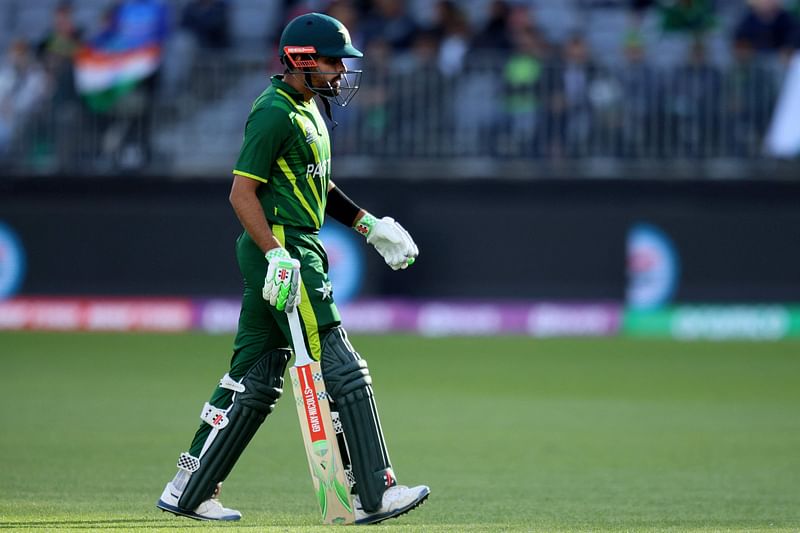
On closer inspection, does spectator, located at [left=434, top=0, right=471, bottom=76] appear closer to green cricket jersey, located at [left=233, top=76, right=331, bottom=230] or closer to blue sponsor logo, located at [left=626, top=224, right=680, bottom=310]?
blue sponsor logo, located at [left=626, top=224, right=680, bottom=310]

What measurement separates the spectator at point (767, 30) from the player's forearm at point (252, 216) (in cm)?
1042

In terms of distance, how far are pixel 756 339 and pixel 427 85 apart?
4.06 meters

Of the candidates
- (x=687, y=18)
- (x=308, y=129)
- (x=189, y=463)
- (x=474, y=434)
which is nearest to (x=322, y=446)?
(x=189, y=463)

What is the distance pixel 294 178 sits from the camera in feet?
17.4

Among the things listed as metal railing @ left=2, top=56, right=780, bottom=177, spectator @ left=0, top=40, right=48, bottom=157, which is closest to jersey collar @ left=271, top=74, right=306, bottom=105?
metal railing @ left=2, top=56, right=780, bottom=177

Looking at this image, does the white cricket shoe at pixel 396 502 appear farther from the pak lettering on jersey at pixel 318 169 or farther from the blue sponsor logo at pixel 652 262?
the blue sponsor logo at pixel 652 262

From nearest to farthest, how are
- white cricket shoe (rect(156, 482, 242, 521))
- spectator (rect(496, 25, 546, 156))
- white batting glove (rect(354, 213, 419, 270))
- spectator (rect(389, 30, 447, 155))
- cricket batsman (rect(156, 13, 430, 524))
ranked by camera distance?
cricket batsman (rect(156, 13, 430, 524)), white cricket shoe (rect(156, 482, 242, 521)), white batting glove (rect(354, 213, 419, 270)), spectator (rect(496, 25, 546, 156)), spectator (rect(389, 30, 447, 155))

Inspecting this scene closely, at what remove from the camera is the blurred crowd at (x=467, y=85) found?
14.4 metres

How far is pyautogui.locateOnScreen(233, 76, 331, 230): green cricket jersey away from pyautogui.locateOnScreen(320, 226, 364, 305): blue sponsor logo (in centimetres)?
899

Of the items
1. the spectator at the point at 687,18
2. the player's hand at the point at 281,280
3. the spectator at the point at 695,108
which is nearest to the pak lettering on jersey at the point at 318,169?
the player's hand at the point at 281,280

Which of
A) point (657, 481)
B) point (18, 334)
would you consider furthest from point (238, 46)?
point (657, 481)

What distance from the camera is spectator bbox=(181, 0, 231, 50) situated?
49.9 ft

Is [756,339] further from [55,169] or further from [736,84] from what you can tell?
[55,169]

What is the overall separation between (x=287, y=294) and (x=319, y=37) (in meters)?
0.96
